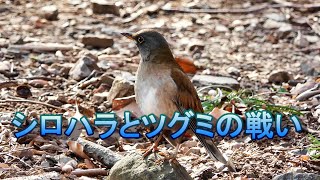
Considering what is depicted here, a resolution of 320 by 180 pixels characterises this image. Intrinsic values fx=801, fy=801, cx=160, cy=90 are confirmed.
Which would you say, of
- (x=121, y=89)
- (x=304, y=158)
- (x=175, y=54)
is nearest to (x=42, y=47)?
(x=175, y=54)

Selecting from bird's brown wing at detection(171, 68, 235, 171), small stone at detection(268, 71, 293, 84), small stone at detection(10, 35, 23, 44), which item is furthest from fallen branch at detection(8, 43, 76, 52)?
bird's brown wing at detection(171, 68, 235, 171)

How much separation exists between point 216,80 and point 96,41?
7.22 feet

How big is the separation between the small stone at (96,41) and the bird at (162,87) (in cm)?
421

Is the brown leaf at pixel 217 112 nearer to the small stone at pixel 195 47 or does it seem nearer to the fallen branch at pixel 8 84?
the fallen branch at pixel 8 84

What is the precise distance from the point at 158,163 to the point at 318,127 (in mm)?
2374

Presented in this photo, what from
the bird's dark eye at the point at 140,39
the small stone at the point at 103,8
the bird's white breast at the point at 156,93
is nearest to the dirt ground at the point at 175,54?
the small stone at the point at 103,8

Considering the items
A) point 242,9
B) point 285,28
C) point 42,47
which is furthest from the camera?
point 242,9

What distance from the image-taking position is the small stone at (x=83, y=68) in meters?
9.02

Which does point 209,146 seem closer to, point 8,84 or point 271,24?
point 8,84

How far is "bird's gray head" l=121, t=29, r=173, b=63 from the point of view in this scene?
20.5 feet

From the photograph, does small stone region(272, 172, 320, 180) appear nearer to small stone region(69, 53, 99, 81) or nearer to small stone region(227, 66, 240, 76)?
small stone region(69, 53, 99, 81)

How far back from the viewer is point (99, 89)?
8617 millimetres

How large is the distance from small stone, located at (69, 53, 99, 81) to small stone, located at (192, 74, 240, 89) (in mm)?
1174

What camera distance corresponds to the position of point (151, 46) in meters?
6.29
